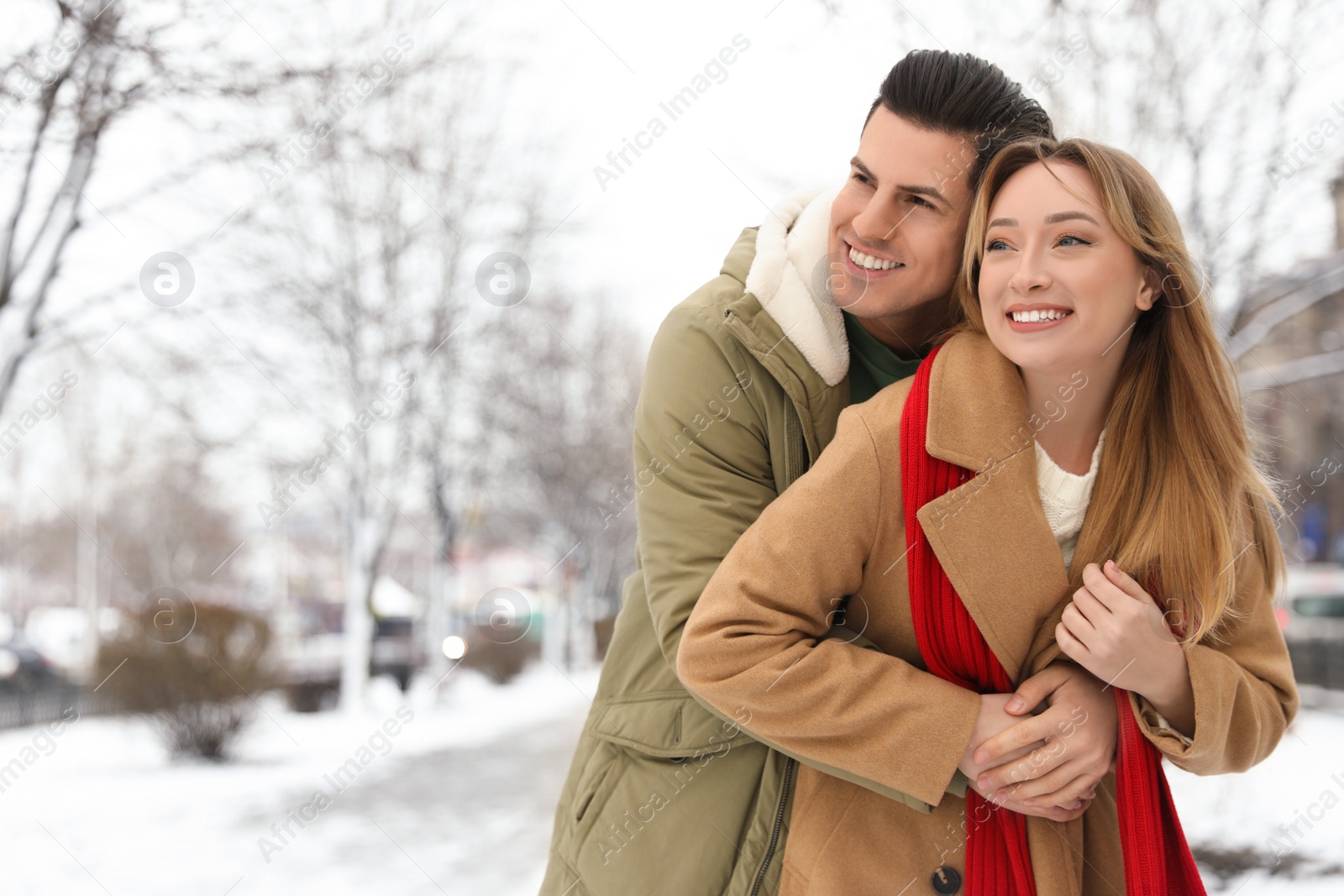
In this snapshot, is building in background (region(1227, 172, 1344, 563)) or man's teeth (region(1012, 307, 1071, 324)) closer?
man's teeth (region(1012, 307, 1071, 324))

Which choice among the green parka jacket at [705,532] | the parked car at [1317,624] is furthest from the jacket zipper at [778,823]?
the parked car at [1317,624]

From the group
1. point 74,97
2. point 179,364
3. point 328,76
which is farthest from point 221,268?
point 74,97

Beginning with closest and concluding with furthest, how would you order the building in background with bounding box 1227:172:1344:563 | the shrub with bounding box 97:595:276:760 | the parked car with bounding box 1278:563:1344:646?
the building in background with bounding box 1227:172:1344:563, the shrub with bounding box 97:595:276:760, the parked car with bounding box 1278:563:1344:646

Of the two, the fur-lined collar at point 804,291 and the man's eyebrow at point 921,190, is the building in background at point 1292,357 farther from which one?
the fur-lined collar at point 804,291

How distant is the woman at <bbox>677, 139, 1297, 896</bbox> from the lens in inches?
60.6

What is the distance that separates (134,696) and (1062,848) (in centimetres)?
973

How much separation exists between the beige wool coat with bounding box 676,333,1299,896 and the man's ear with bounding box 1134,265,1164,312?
24 cm

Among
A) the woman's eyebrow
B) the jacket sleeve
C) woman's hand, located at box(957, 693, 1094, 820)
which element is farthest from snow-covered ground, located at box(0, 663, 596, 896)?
the woman's eyebrow

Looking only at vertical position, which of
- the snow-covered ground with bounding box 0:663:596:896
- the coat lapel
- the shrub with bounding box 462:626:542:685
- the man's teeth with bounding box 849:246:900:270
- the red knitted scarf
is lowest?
the shrub with bounding box 462:626:542:685

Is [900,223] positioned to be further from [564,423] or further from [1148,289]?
[564,423]

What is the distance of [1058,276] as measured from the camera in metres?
1.63

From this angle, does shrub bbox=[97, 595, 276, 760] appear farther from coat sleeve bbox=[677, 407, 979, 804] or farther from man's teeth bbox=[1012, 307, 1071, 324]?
man's teeth bbox=[1012, 307, 1071, 324]

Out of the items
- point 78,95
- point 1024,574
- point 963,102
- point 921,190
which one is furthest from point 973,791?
point 78,95

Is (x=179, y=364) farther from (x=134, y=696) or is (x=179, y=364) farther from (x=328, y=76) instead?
(x=328, y=76)
